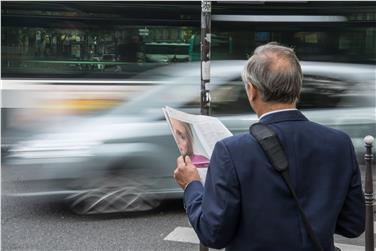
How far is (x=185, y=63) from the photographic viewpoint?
6.81 m

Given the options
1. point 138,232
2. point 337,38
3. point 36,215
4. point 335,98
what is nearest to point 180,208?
point 138,232

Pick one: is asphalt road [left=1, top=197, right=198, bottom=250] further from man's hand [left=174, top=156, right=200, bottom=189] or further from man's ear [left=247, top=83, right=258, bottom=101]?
A: man's ear [left=247, top=83, right=258, bottom=101]

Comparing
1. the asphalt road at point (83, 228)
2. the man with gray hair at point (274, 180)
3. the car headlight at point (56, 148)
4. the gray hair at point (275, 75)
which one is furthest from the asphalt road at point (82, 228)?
the gray hair at point (275, 75)

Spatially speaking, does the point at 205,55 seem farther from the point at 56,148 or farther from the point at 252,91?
the point at 252,91

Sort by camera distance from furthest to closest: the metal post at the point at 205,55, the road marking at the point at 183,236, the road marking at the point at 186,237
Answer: the road marking at the point at 183,236 < the road marking at the point at 186,237 < the metal post at the point at 205,55

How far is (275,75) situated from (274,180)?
1.06 feet

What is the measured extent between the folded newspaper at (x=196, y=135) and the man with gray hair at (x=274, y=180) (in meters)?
0.22

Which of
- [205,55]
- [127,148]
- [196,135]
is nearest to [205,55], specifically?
[205,55]

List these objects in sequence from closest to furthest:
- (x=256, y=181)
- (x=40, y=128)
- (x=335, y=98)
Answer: (x=256, y=181) → (x=40, y=128) → (x=335, y=98)

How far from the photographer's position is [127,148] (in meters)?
6.30

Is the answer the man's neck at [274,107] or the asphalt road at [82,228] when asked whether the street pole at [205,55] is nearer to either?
the asphalt road at [82,228]

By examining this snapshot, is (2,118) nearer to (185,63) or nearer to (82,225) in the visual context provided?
(82,225)

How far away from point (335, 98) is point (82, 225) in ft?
10.6

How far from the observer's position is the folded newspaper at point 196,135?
6.99 ft
